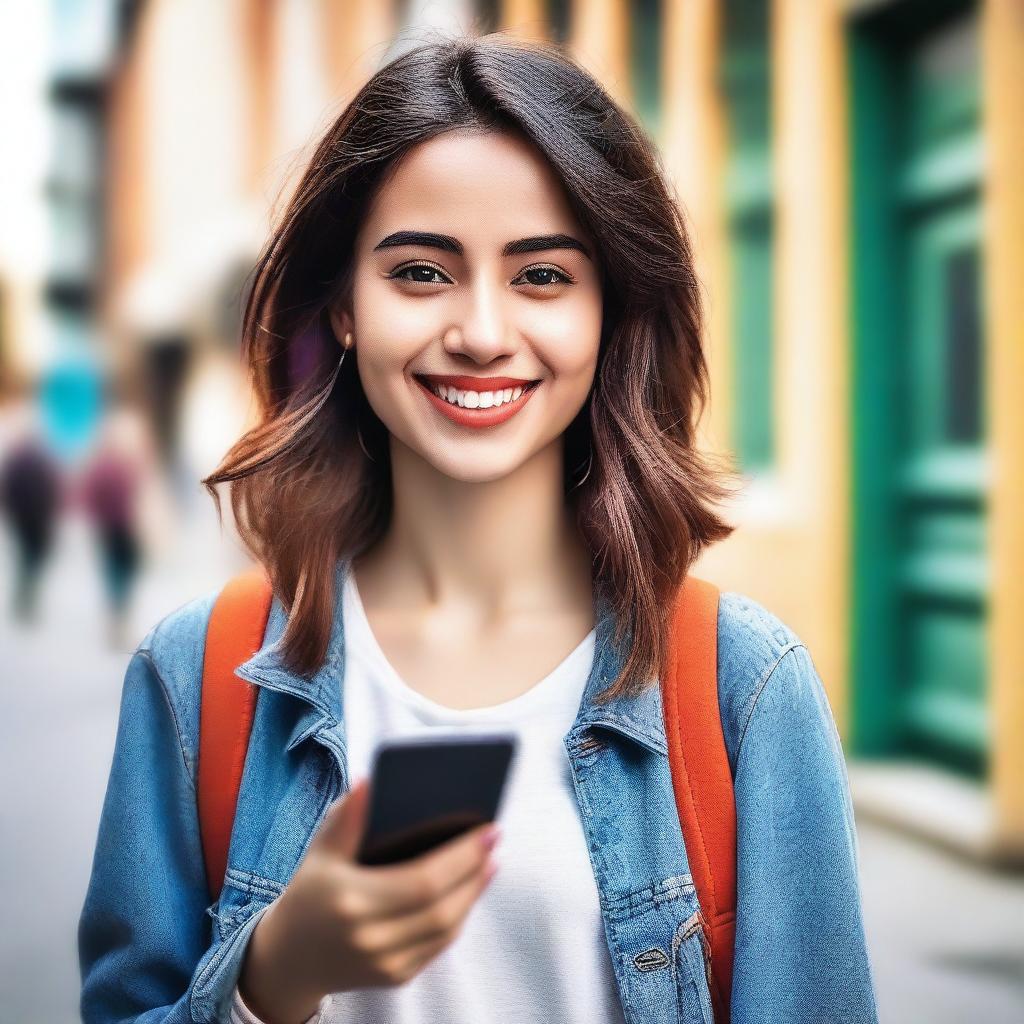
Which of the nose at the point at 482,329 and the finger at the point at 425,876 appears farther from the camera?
the nose at the point at 482,329

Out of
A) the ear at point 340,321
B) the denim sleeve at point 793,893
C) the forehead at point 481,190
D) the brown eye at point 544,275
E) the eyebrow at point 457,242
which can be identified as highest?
the forehead at point 481,190

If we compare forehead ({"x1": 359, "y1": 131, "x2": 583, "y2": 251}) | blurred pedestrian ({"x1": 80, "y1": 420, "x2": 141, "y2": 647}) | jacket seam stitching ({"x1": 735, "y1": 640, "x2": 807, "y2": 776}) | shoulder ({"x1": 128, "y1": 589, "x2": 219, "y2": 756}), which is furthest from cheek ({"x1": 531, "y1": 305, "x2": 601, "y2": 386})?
blurred pedestrian ({"x1": 80, "y1": 420, "x2": 141, "y2": 647})

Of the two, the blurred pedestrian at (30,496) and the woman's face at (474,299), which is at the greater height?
the woman's face at (474,299)

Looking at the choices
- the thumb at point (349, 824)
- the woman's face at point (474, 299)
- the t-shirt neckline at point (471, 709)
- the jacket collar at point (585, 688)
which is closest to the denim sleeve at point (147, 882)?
the jacket collar at point (585, 688)

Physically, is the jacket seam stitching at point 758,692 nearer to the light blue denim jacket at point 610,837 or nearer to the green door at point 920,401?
the light blue denim jacket at point 610,837

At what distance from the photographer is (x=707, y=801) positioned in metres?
1.56

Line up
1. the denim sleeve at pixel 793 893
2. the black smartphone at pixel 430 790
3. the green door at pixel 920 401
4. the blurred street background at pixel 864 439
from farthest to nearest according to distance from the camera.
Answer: the green door at pixel 920 401
the blurred street background at pixel 864 439
the denim sleeve at pixel 793 893
the black smartphone at pixel 430 790

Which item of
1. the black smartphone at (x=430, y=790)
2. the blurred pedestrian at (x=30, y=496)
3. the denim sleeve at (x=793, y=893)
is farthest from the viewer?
the blurred pedestrian at (x=30, y=496)

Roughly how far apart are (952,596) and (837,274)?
149 cm

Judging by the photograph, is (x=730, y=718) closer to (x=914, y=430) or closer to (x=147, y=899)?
(x=147, y=899)

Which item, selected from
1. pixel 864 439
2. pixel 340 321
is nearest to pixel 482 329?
pixel 340 321

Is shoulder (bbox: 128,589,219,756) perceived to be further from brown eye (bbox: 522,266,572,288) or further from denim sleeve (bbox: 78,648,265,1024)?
brown eye (bbox: 522,266,572,288)

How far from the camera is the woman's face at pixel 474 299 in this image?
1.60 metres

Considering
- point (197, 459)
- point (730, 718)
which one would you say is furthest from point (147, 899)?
point (197, 459)
